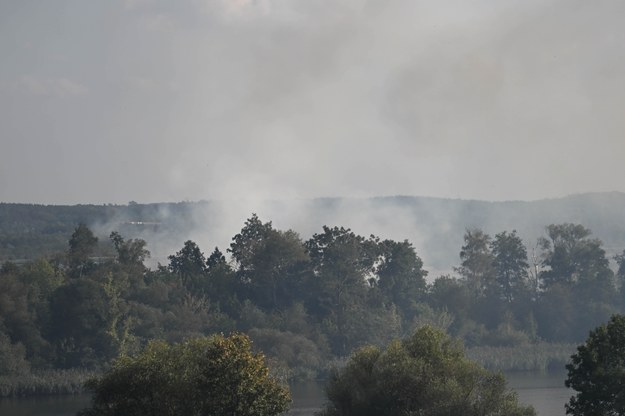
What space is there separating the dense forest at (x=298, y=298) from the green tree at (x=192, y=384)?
56.1 m

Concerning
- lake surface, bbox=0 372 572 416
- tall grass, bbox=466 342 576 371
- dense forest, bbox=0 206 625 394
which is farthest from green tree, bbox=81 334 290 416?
tall grass, bbox=466 342 576 371

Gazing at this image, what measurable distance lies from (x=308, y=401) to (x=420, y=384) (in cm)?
3711

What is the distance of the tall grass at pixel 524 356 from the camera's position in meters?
126

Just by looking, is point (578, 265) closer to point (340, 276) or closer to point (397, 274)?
point (397, 274)

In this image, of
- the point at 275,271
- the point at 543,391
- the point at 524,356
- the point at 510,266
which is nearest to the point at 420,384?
the point at 543,391

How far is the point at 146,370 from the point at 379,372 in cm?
1443

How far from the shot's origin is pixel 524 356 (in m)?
130

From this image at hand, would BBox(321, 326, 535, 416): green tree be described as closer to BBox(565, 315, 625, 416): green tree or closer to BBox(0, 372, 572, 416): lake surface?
BBox(565, 315, 625, 416): green tree

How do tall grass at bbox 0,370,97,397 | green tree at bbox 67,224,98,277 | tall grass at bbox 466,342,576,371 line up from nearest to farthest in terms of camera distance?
1. tall grass at bbox 0,370,97,397
2. tall grass at bbox 466,342,576,371
3. green tree at bbox 67,224,98,277

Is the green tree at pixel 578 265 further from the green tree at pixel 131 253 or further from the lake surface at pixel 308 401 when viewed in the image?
the green tree at pixel 131 253

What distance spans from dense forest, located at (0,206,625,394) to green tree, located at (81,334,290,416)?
56086 millimetres

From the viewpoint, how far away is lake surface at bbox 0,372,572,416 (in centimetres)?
8800

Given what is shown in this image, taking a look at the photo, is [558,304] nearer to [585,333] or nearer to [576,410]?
[585,333]

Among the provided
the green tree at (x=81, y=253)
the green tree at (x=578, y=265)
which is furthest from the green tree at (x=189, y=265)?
the green tree at (x=578, y=265)
